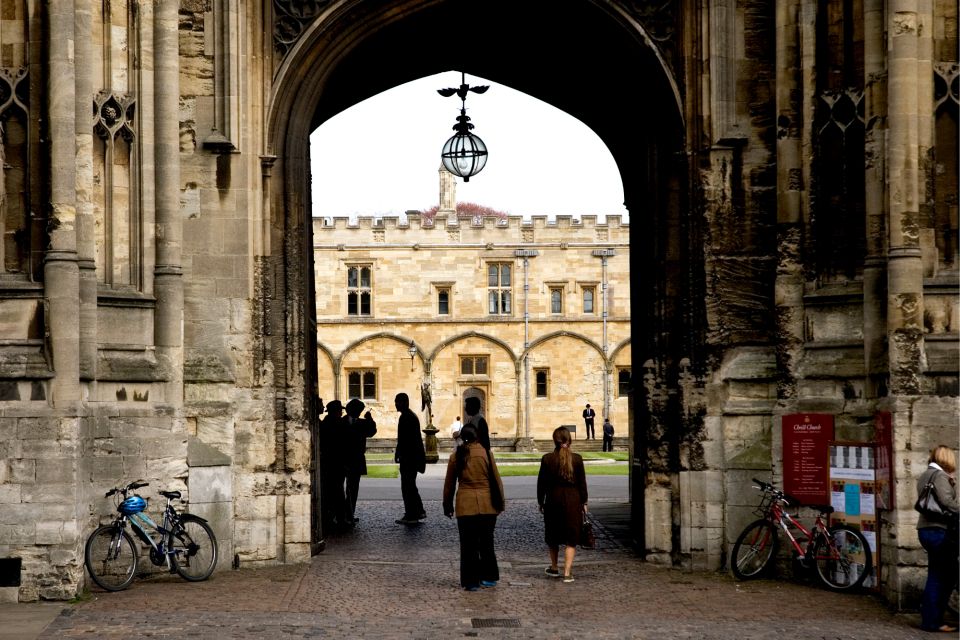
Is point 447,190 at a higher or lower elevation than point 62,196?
higher

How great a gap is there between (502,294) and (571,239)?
3672mm

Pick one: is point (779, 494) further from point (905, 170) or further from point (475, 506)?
point (905, 170)

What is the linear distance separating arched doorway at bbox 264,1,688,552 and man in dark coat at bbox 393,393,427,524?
127 inches

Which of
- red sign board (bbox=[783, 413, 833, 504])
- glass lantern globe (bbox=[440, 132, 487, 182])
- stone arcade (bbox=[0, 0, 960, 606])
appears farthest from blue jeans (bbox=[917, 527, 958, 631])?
glass lantern globe (bbox=[440, 132, 487, 182])

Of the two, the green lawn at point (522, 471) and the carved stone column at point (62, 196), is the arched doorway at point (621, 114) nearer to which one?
the carved stone column at point (62, 196)

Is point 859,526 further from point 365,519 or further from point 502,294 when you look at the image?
point 502,294

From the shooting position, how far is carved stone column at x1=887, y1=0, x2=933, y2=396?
1155 cm

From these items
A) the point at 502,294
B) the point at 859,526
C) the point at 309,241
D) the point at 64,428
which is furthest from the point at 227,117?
the point at 502,294

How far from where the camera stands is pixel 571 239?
61125 millimetres

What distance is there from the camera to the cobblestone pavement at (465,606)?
33.9 ft

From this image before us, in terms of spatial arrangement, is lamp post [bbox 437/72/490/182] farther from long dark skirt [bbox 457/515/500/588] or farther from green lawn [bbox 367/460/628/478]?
green lawn [bbox 367/460/628/478]

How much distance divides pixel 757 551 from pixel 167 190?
6.22m

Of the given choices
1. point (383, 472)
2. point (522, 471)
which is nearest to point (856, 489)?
point (522, 471)

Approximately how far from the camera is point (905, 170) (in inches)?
462
